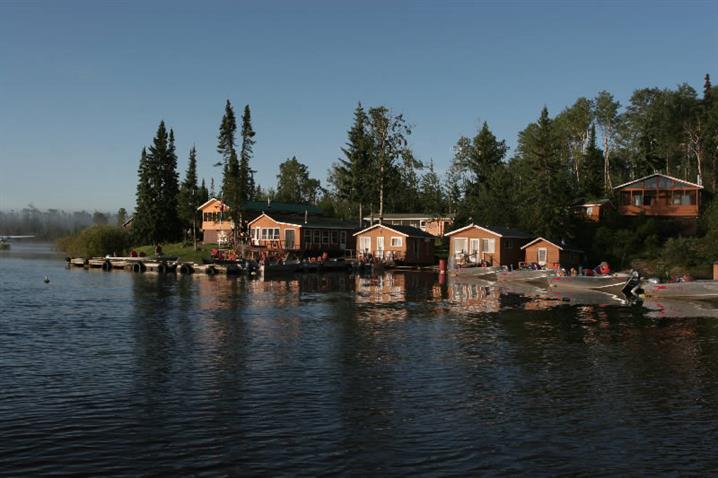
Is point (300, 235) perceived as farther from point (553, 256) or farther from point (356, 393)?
point (356, 393)

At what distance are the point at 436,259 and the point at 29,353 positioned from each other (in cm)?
6692

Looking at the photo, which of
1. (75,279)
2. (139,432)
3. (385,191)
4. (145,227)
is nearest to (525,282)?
(385,191)

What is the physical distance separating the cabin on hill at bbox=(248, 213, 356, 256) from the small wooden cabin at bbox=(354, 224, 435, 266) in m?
6.07

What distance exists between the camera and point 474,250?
7531cm

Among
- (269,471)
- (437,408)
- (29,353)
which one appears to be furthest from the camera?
(29,353)

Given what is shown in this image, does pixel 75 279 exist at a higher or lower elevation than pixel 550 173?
lower

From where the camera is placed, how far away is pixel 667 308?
4066 cm

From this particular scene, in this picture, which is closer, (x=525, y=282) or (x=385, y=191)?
(x=525, y=282)

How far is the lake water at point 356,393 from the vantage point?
13.9 meters

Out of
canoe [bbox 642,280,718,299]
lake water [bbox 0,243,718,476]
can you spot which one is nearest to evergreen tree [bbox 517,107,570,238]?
canoe [bbox 642,280,718,299]

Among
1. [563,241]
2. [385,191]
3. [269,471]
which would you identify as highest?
[385,191]

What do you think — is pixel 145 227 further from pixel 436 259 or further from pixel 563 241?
pixel 563 241

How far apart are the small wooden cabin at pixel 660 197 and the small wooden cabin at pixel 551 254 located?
1447 cm

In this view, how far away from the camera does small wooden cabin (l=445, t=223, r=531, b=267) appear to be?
73250 millimetres
